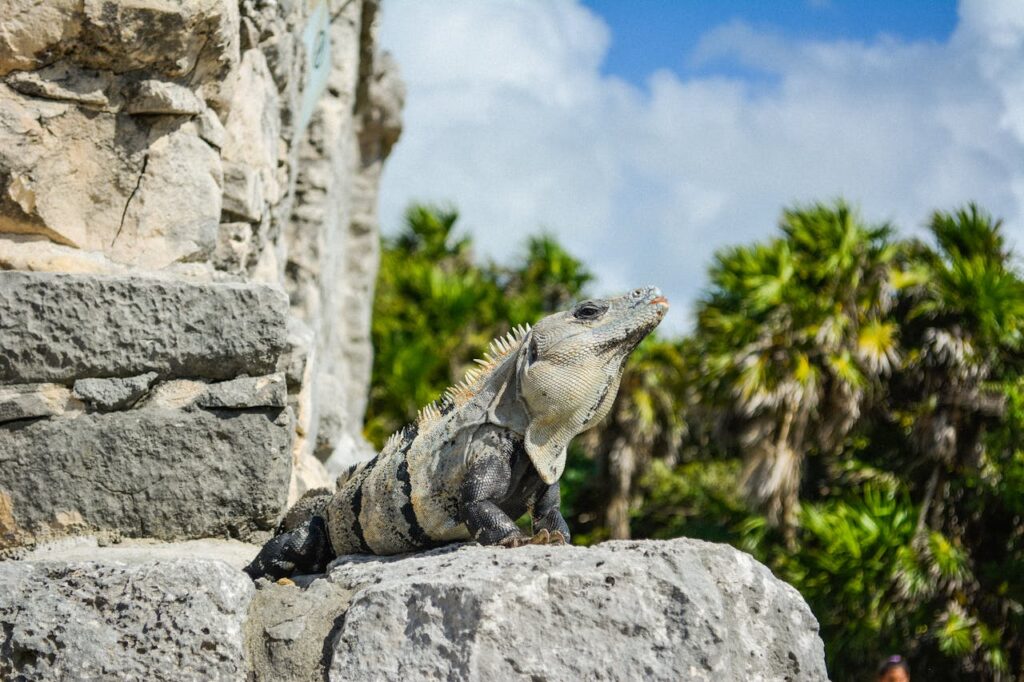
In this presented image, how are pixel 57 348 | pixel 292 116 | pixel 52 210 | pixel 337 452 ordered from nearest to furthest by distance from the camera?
1. pixel 57 348
2. pixel 52 210
3. pixel 292 116
4. pixel 337 452

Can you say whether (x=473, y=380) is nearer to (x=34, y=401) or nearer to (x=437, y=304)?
(x=34, y=401)

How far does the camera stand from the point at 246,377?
4.19 m

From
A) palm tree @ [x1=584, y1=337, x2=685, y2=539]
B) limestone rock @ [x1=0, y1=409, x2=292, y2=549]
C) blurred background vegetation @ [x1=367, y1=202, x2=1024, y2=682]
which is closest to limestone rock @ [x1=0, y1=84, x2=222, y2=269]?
limestone rock @ [x1=0, y1=409, x2=292, y2=549]

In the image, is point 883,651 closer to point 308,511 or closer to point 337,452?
point 337,452

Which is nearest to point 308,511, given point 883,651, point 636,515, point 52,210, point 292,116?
point 52,210

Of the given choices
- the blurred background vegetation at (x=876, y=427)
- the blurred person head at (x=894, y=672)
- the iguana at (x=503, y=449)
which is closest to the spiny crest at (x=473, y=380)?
the iguana at (x=503, y=449)

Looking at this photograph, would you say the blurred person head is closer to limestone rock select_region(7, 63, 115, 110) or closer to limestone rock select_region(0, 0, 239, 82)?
limestone rock select_region(0, 0, 239, 82)

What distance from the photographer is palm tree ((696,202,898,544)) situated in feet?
47.8

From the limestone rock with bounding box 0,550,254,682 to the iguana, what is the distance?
429 millimetres

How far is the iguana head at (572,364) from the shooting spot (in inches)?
152

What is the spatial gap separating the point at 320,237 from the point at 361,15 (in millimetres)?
2894

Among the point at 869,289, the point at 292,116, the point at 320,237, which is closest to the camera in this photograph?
the point at 292,116

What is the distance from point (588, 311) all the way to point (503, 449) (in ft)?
1.74

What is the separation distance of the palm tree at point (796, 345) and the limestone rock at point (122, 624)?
37.5ft
